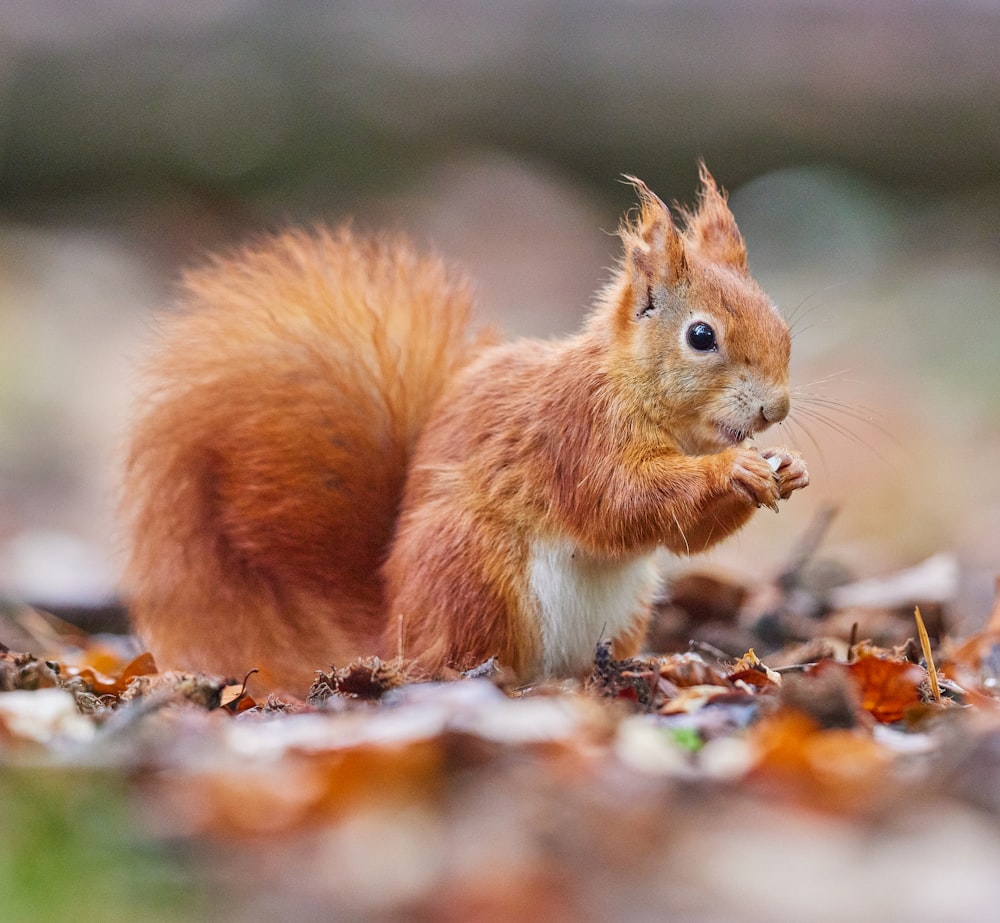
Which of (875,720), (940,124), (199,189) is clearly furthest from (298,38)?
(875,720)

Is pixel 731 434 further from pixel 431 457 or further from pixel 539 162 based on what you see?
pixel 539 162

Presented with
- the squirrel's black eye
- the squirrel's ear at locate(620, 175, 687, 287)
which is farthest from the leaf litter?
the squirrel's ear at locate(620, 175, 687, 287)

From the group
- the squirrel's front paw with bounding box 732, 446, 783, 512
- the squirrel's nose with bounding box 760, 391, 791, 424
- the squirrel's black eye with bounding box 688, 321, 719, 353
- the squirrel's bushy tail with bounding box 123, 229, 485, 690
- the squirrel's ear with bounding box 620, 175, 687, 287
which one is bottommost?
the squirrel's bushy tail with bounding box 123, 229, 485, 690

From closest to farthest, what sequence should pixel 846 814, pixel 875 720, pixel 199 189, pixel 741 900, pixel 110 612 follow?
pixel 741 900 → pixel 846 814 → pixel 875 720 → pixel 110 612 → pixel 199 189

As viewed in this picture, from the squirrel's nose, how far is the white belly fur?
1.07ft

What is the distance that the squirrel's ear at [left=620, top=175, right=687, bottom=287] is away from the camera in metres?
2.16

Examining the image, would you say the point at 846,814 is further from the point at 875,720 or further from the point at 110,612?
the point at 110,612

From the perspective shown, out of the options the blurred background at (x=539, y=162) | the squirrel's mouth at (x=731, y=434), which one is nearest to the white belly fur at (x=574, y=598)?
the squirrel's mouth at (x=731, y=434)

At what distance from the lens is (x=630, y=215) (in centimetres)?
238

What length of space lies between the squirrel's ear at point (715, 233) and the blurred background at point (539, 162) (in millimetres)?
2549

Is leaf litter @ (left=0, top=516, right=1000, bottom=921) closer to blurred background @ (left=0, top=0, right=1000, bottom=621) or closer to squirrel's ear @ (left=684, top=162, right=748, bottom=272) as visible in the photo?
squirrel's ear @ (left=684, top=162, right=748, bottom=272)

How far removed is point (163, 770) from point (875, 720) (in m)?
1.01

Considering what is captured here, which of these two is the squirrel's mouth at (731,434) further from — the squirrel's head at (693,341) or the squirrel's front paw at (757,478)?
the squirrel's front paw at (757,478)

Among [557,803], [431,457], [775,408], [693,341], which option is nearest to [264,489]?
[431,457]
